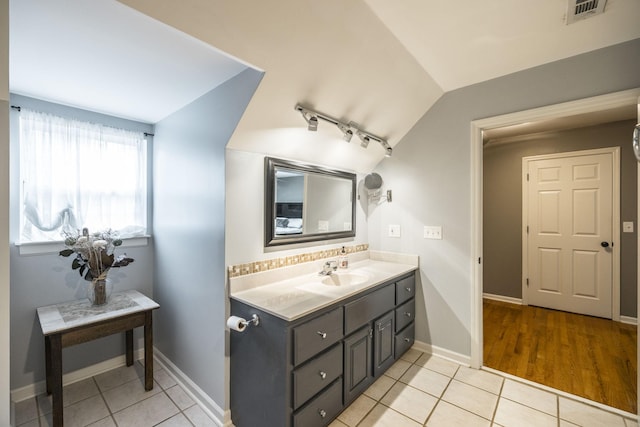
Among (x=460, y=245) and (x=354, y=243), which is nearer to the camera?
(x=460, y=245)

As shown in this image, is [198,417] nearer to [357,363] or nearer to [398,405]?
[357,363]

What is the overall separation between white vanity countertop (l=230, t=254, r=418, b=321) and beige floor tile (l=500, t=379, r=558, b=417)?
112cm

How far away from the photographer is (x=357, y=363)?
77.9 inches

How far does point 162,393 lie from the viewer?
2146mm

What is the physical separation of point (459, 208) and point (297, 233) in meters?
1.46

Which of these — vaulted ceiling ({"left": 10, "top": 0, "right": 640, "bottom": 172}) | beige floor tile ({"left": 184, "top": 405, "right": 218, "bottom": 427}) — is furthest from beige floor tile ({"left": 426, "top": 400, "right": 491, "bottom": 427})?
vaulted ceiling ({"left": 10, "top": 0, "right": 640, "bottom": 172})

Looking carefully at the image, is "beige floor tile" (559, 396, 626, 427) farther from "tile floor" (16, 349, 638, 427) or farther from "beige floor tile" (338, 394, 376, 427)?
"beige floor tile" (338, 394, 376, 427)

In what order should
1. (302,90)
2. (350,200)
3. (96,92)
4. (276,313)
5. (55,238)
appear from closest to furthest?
(276,313)
(302,90)
(96,92)
(55,238)
(350,200)

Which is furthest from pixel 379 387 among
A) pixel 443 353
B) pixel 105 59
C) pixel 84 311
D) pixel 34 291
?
pixel 105 59

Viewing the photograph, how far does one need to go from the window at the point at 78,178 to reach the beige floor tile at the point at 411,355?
2.74 metres

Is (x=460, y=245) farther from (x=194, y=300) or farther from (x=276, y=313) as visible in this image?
(x=194, y=300)

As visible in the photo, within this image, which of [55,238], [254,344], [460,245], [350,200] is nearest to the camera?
[254,344]

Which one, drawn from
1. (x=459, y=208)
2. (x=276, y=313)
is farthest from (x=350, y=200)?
(x=276, y=313)

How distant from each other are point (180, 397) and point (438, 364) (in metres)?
2.14
